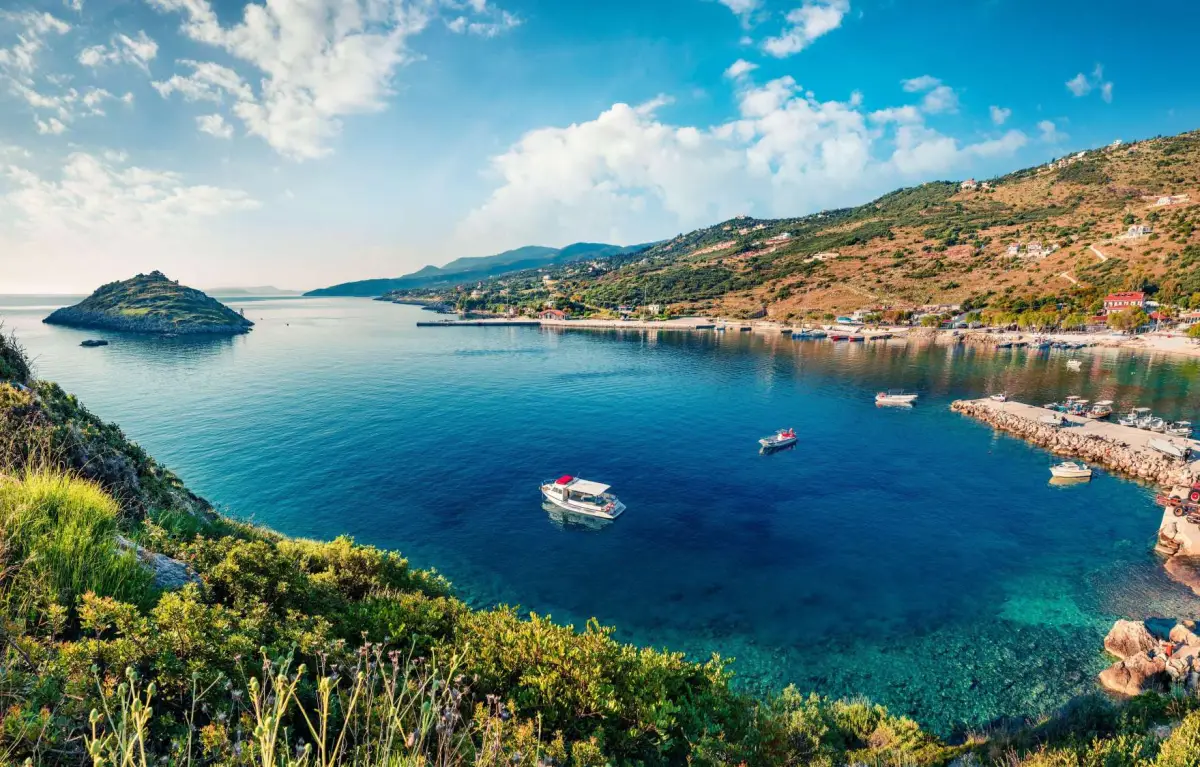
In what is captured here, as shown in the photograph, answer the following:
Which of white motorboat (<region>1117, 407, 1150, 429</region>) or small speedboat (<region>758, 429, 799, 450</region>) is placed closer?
small speedboat (<region>758, 429, 799, 450</region>)

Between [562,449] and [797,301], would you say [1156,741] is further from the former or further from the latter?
[797,301]

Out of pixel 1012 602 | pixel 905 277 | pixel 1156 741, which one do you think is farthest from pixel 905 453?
pixel 905 277

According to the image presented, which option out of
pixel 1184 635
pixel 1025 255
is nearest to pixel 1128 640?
pixel 1184 635

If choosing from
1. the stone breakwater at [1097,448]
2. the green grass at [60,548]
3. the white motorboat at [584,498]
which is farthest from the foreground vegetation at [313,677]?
the stone breakwater at [1097,448]

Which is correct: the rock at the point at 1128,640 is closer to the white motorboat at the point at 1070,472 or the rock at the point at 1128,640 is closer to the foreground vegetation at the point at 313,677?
the foreground vegetation at the point at 313,677

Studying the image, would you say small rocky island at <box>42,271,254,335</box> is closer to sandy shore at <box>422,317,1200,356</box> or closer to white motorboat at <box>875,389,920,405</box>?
sandy shore at <box>422,317,1200,356</box>

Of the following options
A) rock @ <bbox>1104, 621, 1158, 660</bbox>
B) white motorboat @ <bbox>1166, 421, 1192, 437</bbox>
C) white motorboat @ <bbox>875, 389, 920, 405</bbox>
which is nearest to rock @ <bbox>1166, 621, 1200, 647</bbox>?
rock @ <bbox>1104, 621, 1158, 660</bbox>

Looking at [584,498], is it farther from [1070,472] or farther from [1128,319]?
[1128,319]
